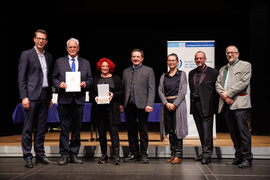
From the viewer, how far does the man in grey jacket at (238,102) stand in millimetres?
3859

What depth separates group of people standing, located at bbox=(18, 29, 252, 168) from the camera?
12.7 ft

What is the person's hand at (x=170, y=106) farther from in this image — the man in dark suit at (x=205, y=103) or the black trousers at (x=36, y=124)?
the black trousers at (x=36, y=124)

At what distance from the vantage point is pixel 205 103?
161 inches

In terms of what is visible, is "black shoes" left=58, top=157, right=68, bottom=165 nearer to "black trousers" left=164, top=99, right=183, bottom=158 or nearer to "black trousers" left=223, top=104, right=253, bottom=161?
"black trousers" left=164, top=99, right=183, bottom=158

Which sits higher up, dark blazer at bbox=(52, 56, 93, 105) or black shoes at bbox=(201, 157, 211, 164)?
dark blazer at bbox=(52, 56, 93, 105)

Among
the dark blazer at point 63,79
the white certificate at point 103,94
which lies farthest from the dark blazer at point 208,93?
the dark blazer at point 63,79

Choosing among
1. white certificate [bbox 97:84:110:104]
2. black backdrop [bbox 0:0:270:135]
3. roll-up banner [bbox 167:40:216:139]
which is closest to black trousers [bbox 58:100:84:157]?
white certificate [bbox 97:84:110:104]

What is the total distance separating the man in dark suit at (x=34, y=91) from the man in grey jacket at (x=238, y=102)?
2.41m

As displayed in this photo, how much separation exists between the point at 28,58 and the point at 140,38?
16.3 feet

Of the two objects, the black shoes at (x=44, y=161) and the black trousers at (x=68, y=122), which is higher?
the black trousers at (x=68, y=122)

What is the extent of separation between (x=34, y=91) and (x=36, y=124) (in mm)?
464

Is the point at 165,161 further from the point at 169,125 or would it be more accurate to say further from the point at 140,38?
the point at 140,38

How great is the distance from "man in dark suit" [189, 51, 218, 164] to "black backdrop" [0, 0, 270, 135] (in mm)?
3273

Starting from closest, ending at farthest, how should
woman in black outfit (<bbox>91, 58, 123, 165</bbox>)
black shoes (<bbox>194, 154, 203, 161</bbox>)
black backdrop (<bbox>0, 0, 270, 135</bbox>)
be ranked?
woman in black outfit (<bbox>91, 58, 123, 165</bbox>), black shoes (<bbox>194, 154, 203, 161</bbox>), black backdrop (<bbox>0, 0, 270, 135</bbox>)
